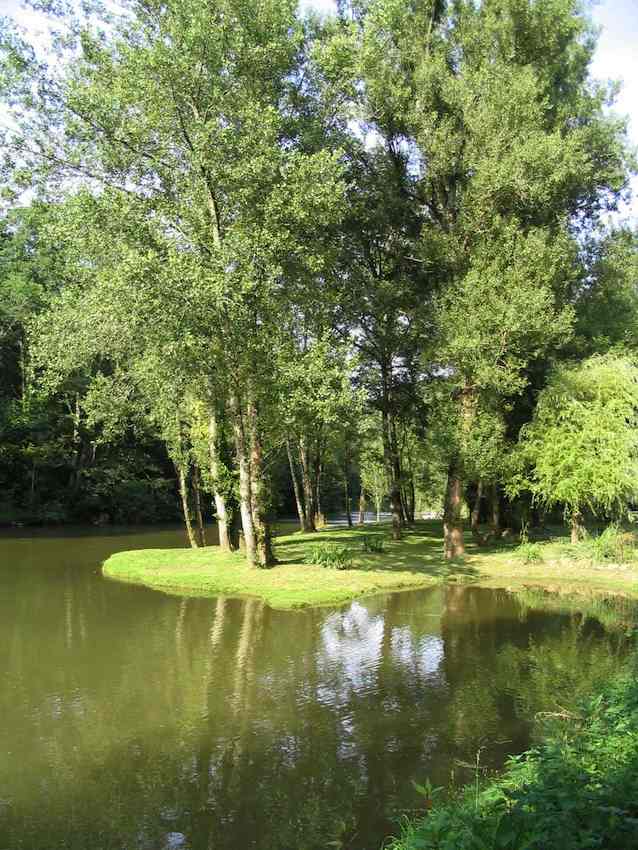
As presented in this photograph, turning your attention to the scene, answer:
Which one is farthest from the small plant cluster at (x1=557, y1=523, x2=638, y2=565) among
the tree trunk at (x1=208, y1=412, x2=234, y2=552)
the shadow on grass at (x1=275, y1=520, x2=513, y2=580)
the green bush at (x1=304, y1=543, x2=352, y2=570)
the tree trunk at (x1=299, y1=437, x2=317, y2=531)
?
the tree trunk at (x1=299, y1=437, x2=317, y2=531)

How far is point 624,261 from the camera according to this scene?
32.6 metres

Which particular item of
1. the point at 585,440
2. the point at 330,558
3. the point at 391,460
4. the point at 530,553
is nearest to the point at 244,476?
the point at 330,558

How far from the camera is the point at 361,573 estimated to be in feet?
80.7

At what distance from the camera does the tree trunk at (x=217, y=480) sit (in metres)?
27.2

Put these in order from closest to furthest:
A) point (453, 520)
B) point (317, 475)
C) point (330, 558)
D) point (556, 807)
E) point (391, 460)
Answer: point (556, 807), point (330, 558), point (453, 520), point (391, 460), point (317, 475)

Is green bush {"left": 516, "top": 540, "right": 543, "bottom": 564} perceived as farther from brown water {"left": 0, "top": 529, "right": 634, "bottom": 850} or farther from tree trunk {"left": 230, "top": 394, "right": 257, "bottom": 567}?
tree trunk {"left": 230, "top": 394, "right": 257, "bottom": 567}

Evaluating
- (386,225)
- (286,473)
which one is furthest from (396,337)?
(286,473)

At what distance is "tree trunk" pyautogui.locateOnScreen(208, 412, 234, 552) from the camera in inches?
1072

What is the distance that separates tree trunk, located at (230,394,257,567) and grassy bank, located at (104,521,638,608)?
2.95ft

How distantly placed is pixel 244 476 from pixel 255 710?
43.6 feet

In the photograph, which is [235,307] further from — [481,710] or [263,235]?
[481,710]

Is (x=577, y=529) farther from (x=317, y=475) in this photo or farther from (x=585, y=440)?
(x=317, y=475)

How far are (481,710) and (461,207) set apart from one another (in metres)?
21.7

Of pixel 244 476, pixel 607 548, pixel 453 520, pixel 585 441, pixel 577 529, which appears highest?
pixel 585 441
